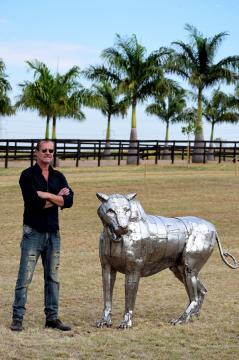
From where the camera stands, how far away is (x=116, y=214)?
6.80 meters

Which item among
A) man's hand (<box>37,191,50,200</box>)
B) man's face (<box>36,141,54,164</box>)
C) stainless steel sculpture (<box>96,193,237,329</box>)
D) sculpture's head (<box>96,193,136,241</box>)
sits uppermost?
man's face (<box>36,141,54,164</box>)

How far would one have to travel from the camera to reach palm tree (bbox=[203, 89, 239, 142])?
55.5 metres

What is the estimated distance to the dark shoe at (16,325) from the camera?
6.88 m

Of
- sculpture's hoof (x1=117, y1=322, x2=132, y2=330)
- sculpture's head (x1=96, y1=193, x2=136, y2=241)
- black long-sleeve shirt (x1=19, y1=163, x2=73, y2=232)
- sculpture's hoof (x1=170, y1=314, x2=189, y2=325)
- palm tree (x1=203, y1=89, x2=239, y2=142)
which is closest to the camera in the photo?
sculpture's head (x1=96, y1=193, x2=136, y2=241)

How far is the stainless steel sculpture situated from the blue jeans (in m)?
0.45

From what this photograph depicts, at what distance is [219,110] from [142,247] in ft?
171

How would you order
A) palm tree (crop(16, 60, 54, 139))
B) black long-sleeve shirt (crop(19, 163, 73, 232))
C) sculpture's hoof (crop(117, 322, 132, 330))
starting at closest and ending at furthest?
black long-sleeve shirt (crop(19, 163, 73, 232)) → sculpture's hoof (crop(117, 322, 132, 330)) → palm tree (crop(16, 60, 54, 139))

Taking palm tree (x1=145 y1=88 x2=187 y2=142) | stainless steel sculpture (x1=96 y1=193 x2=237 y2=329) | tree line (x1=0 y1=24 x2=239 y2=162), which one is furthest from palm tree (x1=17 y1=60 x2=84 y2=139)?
stainless steel sculpture (x1=96 y1=193 x2=237 y2=329)

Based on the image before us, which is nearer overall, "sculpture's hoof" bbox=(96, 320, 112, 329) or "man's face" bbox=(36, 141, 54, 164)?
"man's face" bbox=(36, 141, 54, 164)

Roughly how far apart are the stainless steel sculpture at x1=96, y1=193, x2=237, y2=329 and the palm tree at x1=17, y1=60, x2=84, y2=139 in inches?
1276

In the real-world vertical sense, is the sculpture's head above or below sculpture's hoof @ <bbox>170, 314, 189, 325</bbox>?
above

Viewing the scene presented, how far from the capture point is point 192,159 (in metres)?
44.6

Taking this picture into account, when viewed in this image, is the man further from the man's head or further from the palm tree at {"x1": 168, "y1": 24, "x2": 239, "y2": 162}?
the palm tree at {"x1": 168, "y1": 24, "x2": 239, "y2": 162}

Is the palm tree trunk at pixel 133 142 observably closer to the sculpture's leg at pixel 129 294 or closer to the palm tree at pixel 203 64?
the palm tree at pixel 203 64
